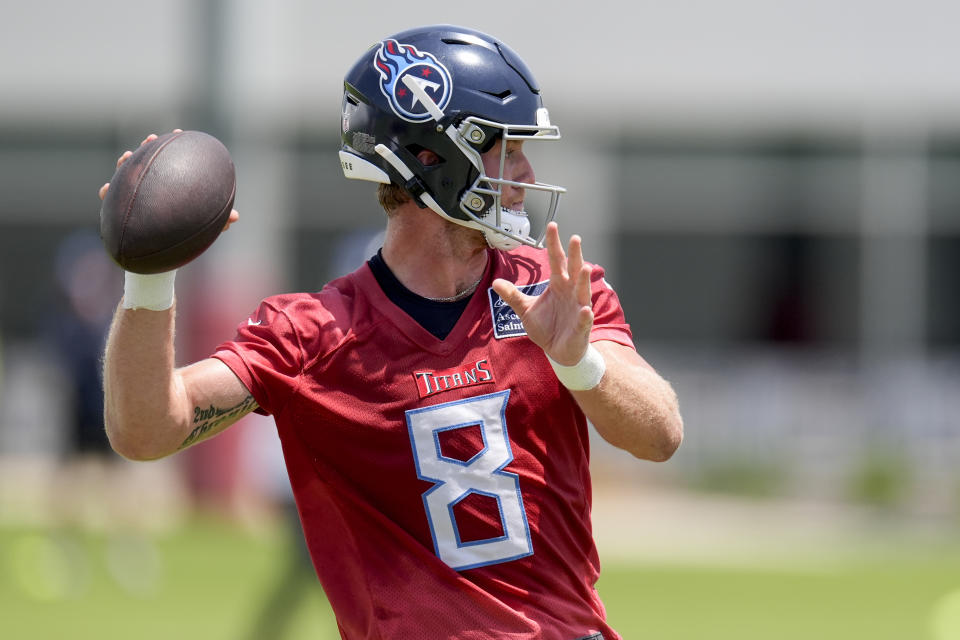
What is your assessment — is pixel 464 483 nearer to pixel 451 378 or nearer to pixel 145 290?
pixel 451 378

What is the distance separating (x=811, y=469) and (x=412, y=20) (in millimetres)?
7884

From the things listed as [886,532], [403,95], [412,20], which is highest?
[412,20]

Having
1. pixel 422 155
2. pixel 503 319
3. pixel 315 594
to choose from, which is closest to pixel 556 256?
pixel 503 319

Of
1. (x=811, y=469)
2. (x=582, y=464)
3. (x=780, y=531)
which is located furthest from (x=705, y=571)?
(x=582, y=464)

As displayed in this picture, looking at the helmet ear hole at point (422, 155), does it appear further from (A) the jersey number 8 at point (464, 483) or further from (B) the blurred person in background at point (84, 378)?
(B) the blurred person in background at point (84, 378)

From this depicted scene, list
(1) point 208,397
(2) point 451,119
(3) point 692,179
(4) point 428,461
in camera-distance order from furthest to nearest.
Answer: (3) point 692,179 → (2) point 451,119 → (4) point 428,461 → (1) point 208,397

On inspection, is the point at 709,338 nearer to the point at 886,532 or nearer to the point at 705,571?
the point at 886,532

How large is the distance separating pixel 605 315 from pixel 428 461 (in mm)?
612

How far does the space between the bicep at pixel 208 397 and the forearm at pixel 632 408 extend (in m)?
0.83

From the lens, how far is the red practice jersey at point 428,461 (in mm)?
3857

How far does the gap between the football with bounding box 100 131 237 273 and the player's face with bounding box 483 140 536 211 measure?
0.68m

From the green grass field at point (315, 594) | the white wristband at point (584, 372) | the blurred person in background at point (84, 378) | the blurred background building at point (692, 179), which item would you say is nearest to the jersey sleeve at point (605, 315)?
the white wristband at point (584, 372)

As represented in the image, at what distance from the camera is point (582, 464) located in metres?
4.07

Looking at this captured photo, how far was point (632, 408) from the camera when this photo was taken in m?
3.79
